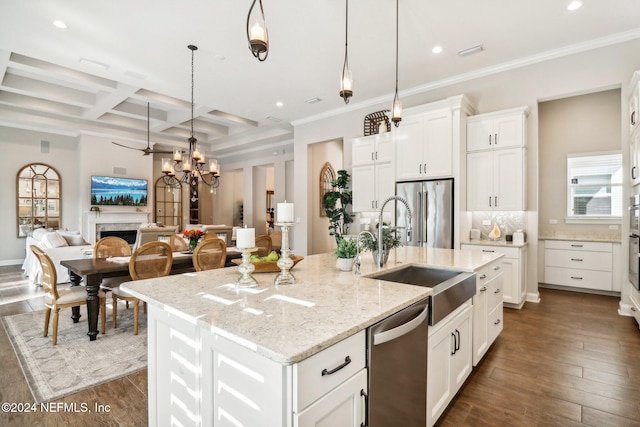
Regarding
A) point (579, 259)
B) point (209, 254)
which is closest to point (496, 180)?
point (579, 259)

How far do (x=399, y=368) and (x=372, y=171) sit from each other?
440 centimetres

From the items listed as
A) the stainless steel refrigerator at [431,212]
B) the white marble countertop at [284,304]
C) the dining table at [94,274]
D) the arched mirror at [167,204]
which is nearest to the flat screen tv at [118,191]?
the arched mirror at [167,204]

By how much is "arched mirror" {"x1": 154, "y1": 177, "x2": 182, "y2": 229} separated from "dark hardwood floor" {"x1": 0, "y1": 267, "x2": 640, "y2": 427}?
6.98 metres

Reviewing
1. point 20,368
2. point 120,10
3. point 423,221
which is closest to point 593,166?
point 423,221

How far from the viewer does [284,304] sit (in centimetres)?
138

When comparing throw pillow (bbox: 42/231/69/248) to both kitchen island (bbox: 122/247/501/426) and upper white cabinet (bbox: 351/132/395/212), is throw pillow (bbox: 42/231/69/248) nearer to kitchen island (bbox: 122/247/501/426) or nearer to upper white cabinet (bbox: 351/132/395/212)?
kitchen island (bbox: 122/247/501/426)

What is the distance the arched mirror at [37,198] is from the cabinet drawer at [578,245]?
10850 millimetres

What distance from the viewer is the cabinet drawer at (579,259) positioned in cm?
474

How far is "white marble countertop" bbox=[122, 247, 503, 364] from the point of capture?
40.3 inches

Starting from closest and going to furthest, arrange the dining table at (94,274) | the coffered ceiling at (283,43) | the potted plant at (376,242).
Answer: the potted plant at (376,242), the dining table at (94,274), the coffered ceiling at (283,43)

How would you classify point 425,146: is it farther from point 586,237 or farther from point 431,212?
point 586,237

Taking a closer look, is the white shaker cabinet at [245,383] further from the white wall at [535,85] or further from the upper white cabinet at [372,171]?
the white wall at [535,85]

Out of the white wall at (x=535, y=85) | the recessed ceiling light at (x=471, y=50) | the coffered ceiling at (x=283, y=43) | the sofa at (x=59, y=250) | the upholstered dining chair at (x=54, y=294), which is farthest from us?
the sofa at (x=59, y=250)

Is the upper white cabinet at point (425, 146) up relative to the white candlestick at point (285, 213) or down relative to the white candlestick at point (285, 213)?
up
